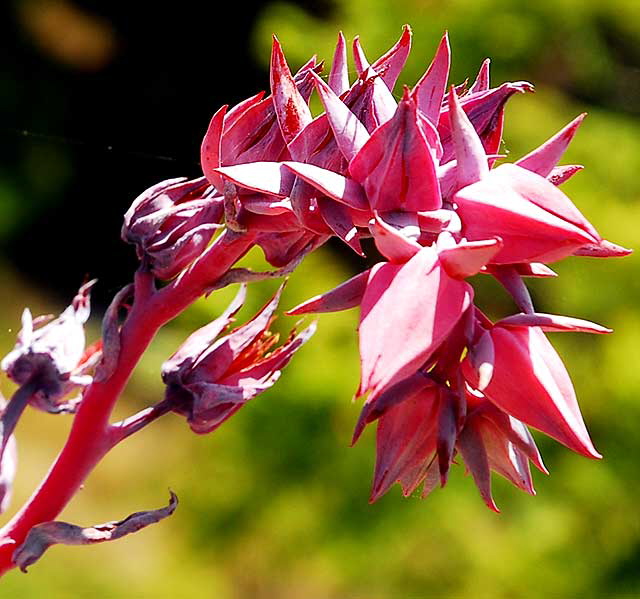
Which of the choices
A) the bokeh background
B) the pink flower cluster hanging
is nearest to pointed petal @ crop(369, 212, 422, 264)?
the pink flower cluster hanging

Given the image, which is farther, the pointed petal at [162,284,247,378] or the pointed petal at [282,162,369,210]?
the pointed petal at [162,284,247,378]

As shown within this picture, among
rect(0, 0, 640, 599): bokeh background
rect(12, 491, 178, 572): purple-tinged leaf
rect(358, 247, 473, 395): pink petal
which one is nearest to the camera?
rect(358, 247, 473, 395): pink petal

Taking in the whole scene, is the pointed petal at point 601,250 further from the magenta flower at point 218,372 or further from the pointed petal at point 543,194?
the magenta flower at point 218,372

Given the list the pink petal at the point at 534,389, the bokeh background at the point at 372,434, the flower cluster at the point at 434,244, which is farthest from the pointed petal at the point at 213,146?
the bokeh background at the point at 372,434

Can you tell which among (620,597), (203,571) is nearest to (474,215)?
(620,597)

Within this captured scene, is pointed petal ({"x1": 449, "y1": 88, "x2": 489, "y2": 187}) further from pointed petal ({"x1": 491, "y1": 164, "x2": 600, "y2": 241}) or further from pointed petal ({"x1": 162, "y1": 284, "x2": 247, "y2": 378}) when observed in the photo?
pointed petal ({"x1": 162, "y1": 284, "x2": 247, "y2": 378})

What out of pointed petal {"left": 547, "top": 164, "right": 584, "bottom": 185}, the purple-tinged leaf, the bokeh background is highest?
pointed petal {"left": 547, "top": 164, "right": 584, "bottom": 185}

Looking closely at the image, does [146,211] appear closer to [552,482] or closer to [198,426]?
[198,426]
